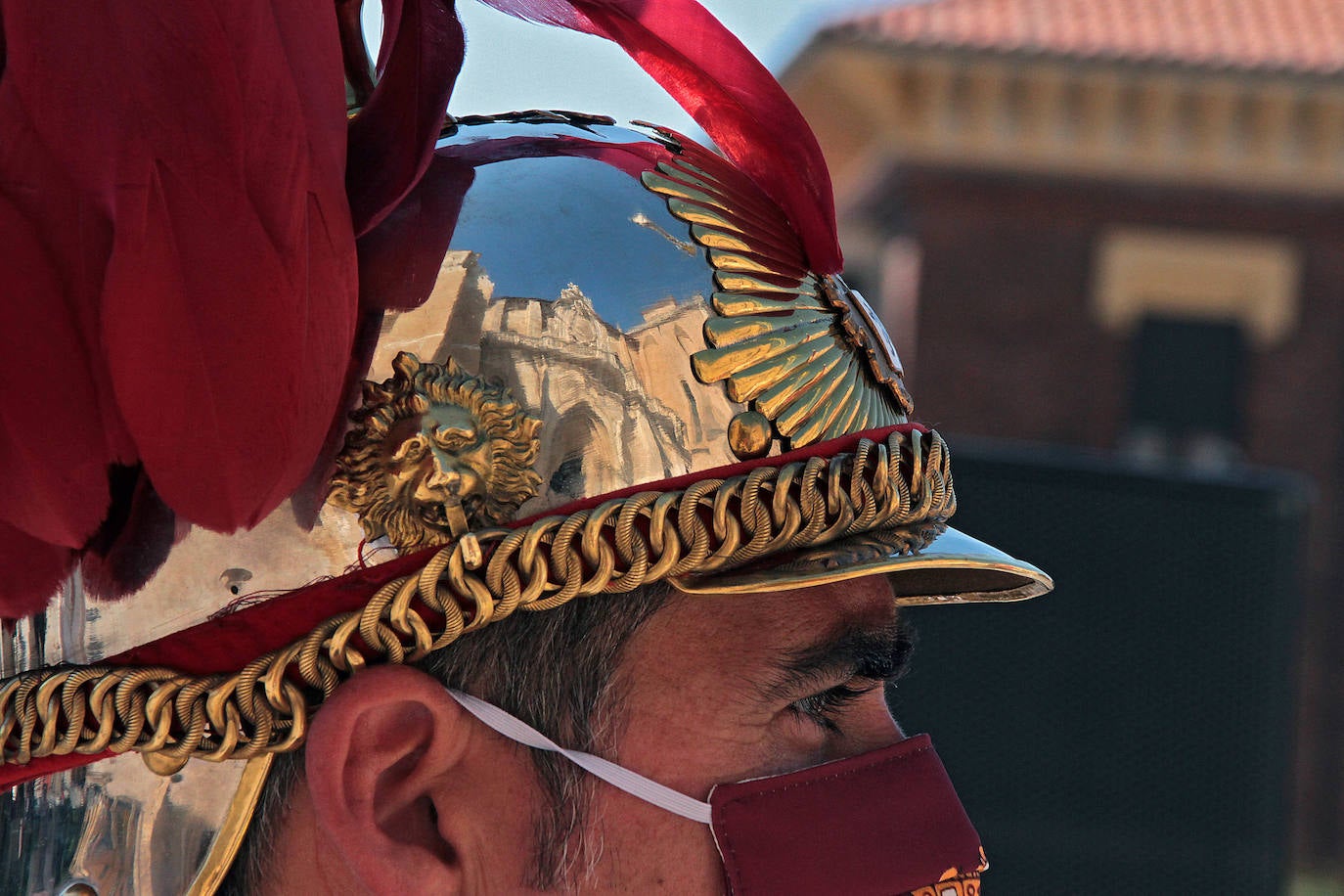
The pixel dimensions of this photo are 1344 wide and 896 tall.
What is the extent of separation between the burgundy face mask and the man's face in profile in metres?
0.02

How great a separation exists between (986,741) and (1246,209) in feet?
45.8

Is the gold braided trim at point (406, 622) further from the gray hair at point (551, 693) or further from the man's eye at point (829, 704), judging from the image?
the man's eye at point (829, 704)

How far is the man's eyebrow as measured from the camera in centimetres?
199

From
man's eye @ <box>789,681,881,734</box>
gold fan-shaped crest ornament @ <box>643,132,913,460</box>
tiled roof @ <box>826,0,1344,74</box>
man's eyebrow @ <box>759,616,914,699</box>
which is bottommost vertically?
man's eye @ <box>789,681,881,734</box>

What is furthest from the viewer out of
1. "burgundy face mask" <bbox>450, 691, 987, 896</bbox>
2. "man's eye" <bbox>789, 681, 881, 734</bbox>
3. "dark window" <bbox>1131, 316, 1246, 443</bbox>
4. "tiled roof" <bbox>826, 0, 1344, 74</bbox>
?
"dark window" <bbox>1131, 316, 1246, 443</bbox>

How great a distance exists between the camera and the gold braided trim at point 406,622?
5.87 ft

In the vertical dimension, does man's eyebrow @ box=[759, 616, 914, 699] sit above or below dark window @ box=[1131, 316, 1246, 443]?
below

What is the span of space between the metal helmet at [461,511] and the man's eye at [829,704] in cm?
21

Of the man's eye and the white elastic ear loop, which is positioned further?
the man's eye

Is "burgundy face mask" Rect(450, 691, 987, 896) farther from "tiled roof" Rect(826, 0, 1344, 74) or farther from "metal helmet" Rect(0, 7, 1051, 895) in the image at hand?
"tiled roof" Rect(826, 0, 1344, 74)

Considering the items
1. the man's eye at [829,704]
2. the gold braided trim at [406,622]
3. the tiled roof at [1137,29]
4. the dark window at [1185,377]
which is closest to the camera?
the gold braided trim at [406,622]

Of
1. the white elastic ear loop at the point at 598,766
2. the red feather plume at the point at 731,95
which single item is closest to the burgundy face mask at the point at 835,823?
the white elastic ear loop at the point at 598,766

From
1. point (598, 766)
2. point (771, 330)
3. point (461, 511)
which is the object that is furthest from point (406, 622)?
point (771, 330)

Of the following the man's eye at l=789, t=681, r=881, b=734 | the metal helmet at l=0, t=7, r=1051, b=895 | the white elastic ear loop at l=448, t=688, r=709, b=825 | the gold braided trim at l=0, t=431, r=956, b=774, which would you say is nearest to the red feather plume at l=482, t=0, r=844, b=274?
the metal helmet at l=0, t=7, r=1051, b=895
